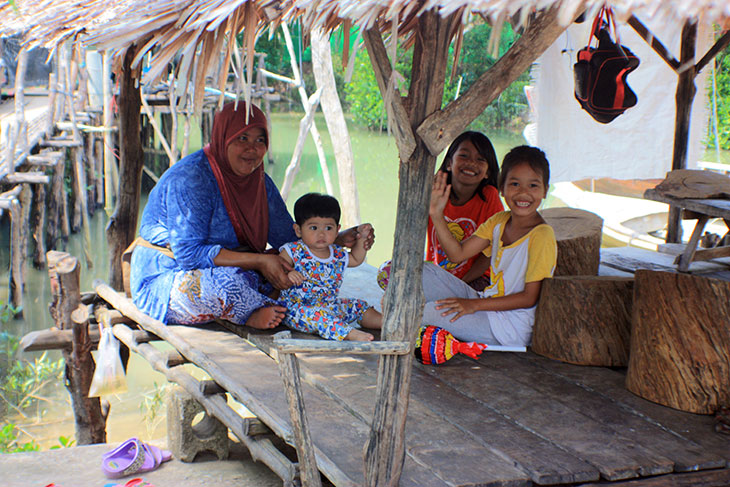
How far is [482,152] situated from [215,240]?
1493 mm

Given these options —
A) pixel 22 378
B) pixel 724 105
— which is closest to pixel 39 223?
pixel 22 378

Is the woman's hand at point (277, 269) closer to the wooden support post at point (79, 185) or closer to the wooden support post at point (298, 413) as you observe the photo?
the wooden support post at point (298, 413)

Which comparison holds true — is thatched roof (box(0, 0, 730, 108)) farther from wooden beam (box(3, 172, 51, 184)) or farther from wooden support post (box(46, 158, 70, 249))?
wooden support post (box(46, 158, 70, 249))

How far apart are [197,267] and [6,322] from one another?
5331 mm

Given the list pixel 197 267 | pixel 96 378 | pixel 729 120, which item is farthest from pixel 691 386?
pixel 729 120

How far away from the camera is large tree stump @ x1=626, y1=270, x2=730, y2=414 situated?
2.78 m

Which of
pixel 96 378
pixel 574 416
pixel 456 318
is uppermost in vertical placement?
pixel 456 318

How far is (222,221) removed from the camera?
12.7 feet

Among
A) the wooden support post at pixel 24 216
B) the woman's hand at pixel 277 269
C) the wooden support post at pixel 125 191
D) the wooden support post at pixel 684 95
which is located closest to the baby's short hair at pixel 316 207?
the woman's hand at pixel 277 269

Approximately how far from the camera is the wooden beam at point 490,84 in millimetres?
2186

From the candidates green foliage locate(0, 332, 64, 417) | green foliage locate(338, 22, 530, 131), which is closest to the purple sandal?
green foliage locate(0, 332, 64, 417)

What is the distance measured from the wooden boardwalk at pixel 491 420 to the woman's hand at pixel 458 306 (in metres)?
0.22

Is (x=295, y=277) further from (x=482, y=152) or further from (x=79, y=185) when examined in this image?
(x=79, y=185)

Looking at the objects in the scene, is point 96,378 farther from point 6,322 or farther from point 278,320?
point 6,322
